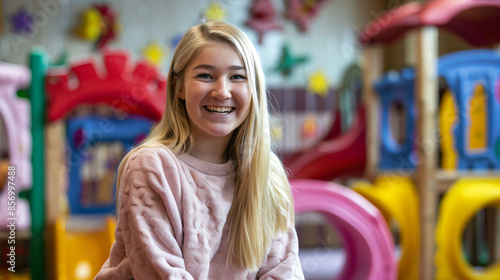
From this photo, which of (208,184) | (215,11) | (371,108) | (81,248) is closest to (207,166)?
(208,184)

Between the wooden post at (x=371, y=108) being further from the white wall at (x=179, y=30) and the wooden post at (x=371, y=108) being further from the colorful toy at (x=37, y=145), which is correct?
the colorful toy at (x=37, y=145)

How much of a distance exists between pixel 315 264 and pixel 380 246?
139cm

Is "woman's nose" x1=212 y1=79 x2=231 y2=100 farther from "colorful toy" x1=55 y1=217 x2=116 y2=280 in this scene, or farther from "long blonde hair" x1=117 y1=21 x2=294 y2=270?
"colorful toy" x1=55 y1=217 x2=116 y2=280

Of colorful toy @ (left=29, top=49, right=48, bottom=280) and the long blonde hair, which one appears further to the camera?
colorful toy @ (left=29, top=49, right=48, bottom=280)

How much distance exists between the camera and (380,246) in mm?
1803

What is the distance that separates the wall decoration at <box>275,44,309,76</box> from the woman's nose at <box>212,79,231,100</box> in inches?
116

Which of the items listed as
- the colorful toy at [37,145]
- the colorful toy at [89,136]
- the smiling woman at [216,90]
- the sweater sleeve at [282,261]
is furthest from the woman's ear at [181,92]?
the colorful toy at [89,136]

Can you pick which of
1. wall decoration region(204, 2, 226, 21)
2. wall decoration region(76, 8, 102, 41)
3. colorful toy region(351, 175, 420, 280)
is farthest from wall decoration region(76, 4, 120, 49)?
colorful toy region(351, 175, 420, 280)

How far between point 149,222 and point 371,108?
2.09 meters

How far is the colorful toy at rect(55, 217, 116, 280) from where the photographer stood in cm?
178

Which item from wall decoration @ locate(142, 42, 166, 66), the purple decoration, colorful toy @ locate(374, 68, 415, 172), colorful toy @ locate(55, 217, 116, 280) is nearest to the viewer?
colorful toy @ locate(55, 217, 116, 280)

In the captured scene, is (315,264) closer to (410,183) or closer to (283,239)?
(410,183)

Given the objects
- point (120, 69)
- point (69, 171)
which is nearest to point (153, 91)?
point (120, 69)

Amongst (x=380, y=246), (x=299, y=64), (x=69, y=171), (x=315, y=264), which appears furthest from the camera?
(x=299, y=64)
